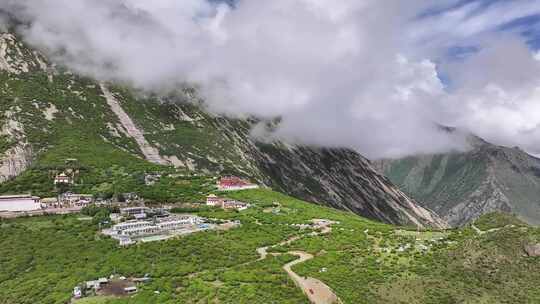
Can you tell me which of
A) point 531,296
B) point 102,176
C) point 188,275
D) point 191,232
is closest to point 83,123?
point 102,176

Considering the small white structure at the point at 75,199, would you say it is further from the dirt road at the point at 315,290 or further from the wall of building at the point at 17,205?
the dirt road at the point at 315,290

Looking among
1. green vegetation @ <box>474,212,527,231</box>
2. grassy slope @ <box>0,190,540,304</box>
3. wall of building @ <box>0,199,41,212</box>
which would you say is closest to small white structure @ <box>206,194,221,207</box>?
grassy slope @ <box>0,190,540,304</box>

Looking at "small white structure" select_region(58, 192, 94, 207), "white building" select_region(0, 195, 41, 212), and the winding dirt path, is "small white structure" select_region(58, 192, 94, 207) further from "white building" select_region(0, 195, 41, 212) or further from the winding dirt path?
the winding dirt path

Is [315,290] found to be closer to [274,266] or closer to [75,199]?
[274,266]

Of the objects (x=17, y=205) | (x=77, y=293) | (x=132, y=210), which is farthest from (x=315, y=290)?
(x=17, y=205)

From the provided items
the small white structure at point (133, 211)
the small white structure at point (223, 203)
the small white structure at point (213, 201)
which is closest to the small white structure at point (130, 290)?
the small white structure at point (133, 211)

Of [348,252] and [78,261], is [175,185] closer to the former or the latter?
[78,261]

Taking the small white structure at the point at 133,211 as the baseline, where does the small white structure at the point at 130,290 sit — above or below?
below
